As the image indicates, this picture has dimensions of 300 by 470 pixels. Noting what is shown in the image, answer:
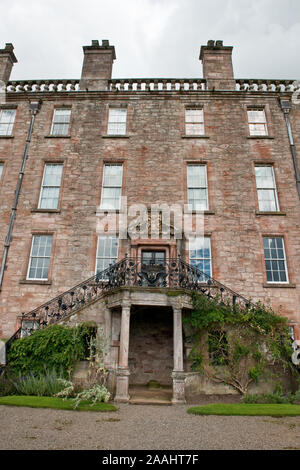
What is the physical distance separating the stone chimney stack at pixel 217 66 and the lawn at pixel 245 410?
1562 centimetres

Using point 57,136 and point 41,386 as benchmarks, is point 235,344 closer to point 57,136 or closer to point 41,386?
point 41,386

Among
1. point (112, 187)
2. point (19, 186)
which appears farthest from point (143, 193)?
point (19, 186)

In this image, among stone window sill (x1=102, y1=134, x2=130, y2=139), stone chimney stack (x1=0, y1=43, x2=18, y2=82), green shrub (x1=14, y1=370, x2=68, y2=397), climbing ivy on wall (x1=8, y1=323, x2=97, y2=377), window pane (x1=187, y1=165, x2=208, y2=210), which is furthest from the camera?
stone chimney stack (x1=0, y1=43, x2=18, y2=82)

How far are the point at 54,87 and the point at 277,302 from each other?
654 inches

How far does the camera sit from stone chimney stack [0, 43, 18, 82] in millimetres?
17547

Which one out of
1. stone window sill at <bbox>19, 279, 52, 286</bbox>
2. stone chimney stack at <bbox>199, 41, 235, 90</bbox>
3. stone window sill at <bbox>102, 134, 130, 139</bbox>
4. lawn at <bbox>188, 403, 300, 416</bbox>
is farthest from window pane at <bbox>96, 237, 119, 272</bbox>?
stone chimney stack at <bbox>199, 41, 235, 90</bbox>

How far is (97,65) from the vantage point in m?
17.3

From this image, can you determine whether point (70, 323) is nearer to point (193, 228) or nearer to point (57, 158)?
point (193, 228)

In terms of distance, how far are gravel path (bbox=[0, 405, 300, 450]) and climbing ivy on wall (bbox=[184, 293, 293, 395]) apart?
2668 millimetres

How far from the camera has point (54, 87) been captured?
16953 millimetres

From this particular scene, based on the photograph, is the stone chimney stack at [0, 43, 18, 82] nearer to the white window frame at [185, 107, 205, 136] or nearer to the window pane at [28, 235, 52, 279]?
the window pane at [28, 235, 52, 279]

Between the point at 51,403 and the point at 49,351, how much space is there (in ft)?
6.54

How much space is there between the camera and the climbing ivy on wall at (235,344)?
9844 mm
